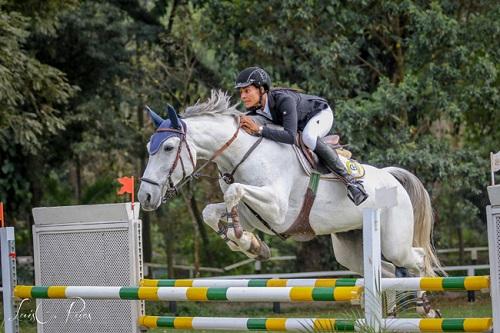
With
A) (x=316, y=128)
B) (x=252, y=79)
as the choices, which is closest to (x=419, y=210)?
(x=316, y=128)

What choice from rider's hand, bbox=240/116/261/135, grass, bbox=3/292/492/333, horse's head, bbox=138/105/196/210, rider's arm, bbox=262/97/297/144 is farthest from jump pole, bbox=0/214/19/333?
grass, bbox=3/292/492/333

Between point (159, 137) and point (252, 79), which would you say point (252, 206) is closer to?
point (159, 137)

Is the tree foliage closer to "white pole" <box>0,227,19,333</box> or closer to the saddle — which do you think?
"white pole" <box>0,227,19,333</box>

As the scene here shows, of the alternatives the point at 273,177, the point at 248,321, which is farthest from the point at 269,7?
the point at 248,321

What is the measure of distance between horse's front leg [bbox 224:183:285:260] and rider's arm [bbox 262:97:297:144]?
0.39 meters

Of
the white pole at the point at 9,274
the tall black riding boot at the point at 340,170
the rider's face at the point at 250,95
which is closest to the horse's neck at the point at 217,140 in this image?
the rider's face at the point at 250,95

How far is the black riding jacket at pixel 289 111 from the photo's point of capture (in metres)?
6.73

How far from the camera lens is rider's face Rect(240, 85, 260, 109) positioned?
6.78 metres

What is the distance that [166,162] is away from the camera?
6.47 metres

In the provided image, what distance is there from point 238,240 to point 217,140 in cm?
91

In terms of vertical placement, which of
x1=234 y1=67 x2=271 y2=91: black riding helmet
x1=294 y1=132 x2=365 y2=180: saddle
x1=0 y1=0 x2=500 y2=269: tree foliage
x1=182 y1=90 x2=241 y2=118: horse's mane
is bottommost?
x1=294 y1=132 x2=365 y2=180: saddle

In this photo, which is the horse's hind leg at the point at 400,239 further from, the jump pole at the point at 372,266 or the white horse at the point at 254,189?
the jump pole at the point at 372,266

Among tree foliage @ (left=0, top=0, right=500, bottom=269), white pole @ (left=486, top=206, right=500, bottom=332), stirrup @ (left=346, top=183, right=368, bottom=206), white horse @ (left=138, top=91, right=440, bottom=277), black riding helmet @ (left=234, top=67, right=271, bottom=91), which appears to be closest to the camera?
white pole @ (left=486, top=206, right=500, bottom=332)

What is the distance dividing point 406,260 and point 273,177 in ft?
5.14
